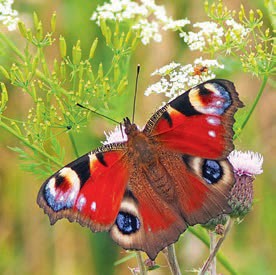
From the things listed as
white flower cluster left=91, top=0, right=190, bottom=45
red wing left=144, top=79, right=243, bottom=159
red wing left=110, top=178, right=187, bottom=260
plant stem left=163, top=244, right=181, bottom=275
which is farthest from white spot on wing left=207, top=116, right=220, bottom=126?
white flower cluster left=91, top=0, right=190, bottom=45

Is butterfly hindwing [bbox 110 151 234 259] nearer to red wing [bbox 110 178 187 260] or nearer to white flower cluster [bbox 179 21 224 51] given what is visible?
red wing [bbox 110 178 187 260]

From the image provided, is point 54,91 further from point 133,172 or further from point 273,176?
point 273,176

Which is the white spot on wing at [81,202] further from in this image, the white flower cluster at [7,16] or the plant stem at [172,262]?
the white flower cluster at [7,16]

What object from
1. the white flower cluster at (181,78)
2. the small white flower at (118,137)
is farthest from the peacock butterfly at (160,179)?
the white flower cluster at (181,78)

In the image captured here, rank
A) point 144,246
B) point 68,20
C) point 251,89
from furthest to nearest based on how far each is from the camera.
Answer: point 251,89 < point 68,20 < point 144,246

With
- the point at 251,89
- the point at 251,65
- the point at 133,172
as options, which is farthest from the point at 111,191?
the point at 251,89
